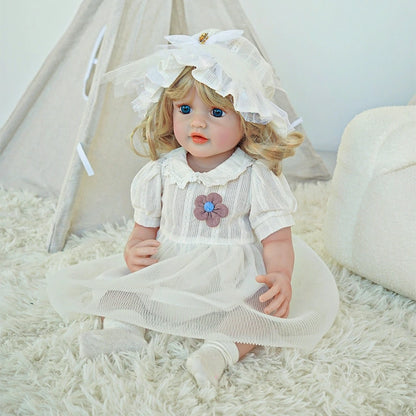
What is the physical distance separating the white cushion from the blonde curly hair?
0.20 m

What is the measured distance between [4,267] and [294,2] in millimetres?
1307

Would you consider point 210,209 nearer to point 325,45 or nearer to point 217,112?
point 217,112

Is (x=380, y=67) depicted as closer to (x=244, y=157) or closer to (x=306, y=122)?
(x=306, y=122)

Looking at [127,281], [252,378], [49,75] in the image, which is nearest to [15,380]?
[127,281]

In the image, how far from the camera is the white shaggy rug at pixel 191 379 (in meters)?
0.79

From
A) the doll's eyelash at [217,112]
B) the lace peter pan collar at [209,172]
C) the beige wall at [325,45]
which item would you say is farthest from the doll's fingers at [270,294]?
the beige wall at [325,45]

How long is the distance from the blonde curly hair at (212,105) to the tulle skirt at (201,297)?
184mm

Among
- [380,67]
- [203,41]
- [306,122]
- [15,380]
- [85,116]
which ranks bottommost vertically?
[306,122]

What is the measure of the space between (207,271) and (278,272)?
13 centimetres

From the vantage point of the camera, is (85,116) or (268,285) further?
(85,116)

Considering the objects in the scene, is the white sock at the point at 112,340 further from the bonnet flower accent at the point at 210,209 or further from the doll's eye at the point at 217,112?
the doll's eye at the point at 217,112

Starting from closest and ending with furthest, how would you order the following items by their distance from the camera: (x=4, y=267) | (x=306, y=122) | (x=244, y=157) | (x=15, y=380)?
(x=15, y=380), (x=244, y=157), (x=4, y=267), (x=306, y=122)

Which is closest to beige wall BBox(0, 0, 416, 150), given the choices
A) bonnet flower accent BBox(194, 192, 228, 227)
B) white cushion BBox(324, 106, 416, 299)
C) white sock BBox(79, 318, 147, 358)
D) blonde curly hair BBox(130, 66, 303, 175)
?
white cushion BBox(324, 106, 416, 299)

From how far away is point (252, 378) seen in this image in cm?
86
